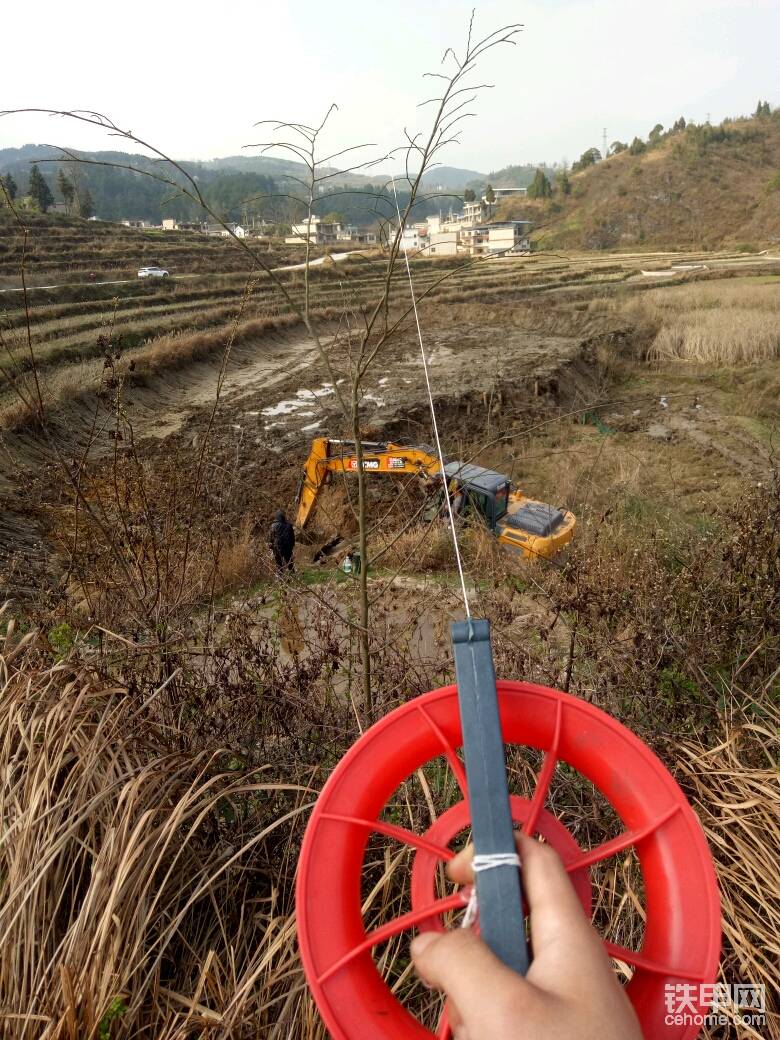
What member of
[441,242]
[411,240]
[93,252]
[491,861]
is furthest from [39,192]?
[491,861]

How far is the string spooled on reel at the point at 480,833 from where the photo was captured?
115cm

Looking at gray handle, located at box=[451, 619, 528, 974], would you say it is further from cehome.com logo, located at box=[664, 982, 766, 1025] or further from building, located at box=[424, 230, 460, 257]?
building, located at box=[424, 230, 460, 257]

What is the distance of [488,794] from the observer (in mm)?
1049

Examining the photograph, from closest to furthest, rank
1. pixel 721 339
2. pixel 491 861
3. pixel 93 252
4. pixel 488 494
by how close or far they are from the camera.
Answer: pixel 491 861
pixel 488 494
pixel 721 339
pixel 93 252

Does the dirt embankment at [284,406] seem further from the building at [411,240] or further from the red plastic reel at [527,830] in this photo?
the red plastic reel at [527,830]

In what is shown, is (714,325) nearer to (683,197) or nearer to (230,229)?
(230,229)

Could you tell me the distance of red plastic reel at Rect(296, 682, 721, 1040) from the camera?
1.18 metres

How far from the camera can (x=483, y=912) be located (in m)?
0.92

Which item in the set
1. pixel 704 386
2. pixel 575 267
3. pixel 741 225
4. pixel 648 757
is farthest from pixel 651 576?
pixel 741 225

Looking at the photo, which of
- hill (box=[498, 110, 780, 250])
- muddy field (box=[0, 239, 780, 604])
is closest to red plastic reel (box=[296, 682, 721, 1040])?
muddy field (box=[0, 239, 780, 604])

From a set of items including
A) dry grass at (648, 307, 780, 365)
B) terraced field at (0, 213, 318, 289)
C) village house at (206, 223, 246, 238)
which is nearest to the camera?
village house at (206, 223, 246, 238)

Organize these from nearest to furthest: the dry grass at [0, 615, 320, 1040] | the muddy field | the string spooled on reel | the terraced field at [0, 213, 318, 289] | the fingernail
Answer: the fingernail < the string spooled on reel < the dry grass at [0, 615, 320, 1040] < the muddy field < the terraced field at [0, 213, 318, 289]

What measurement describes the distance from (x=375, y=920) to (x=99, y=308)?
26.4 meters

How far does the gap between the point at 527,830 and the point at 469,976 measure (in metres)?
0.43
